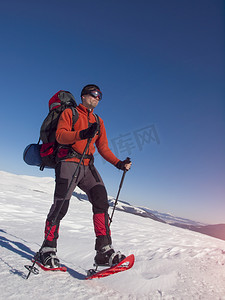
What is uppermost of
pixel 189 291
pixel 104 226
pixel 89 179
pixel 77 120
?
pixel 77 120

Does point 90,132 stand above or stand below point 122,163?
above

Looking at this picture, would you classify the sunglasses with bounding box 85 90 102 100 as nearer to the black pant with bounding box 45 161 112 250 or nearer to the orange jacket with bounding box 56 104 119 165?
the orange jacket with bounding box 56 104 119 165

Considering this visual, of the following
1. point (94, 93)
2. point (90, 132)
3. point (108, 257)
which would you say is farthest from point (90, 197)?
point (94, 93)

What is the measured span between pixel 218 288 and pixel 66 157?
2.62 m

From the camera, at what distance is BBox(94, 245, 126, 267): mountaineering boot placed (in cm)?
249

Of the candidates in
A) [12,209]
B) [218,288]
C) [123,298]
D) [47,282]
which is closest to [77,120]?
[47,282]

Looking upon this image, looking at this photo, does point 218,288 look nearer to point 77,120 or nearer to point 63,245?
point 77,120

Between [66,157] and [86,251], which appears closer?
[66,157]

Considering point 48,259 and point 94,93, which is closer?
point 48,259

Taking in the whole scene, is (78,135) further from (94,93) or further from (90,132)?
(94,93)

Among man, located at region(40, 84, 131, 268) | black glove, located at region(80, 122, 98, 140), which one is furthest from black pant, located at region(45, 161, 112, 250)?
black glove, located at region(80, 122, 98, 140)

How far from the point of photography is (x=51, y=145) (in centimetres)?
302

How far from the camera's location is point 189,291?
238 centimetres

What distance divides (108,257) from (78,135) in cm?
159
